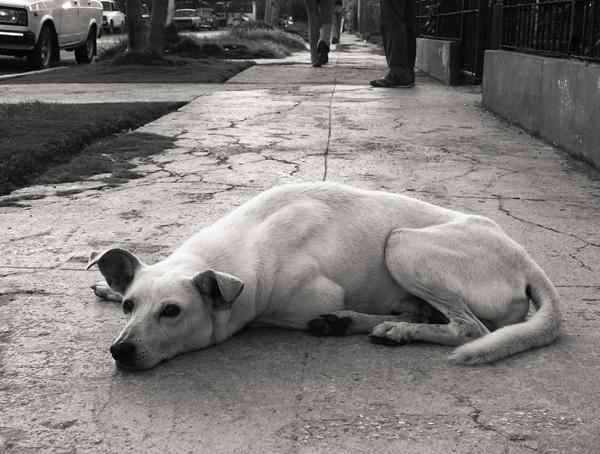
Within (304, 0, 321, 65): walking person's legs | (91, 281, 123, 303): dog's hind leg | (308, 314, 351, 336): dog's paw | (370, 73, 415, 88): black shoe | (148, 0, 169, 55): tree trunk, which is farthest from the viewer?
(304, 0, 321, 65): walking person's legs

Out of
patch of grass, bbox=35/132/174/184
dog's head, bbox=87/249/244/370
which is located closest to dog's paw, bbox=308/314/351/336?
dog's head, bbox=87/249/244/370

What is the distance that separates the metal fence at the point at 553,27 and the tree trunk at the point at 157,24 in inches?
287

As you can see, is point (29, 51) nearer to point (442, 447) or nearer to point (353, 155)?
point (353, 155)

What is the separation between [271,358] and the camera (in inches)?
114

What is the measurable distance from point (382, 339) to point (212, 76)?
10722 mm

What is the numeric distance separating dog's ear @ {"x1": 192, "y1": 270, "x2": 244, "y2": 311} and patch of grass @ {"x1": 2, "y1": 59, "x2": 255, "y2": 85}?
10101 millimetres

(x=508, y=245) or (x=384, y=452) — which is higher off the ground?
(x=508, y=245)

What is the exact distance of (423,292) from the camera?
3.11 m

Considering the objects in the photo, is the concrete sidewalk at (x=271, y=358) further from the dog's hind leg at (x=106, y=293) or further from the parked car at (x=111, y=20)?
the parked car at (x=111, y=20)

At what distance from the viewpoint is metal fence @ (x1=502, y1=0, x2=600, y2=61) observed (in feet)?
21.4

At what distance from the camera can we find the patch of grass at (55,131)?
5852 millimetres

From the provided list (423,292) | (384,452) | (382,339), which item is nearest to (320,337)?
(382,339)

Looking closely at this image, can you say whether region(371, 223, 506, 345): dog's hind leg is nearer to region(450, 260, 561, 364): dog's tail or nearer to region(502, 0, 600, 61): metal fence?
region(450, 260, 561, 364): dog's tail

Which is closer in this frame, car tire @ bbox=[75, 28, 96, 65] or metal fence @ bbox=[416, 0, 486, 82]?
metal fence @ bbox=[416, 0, 486, 82]
